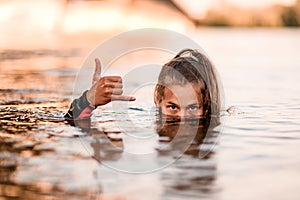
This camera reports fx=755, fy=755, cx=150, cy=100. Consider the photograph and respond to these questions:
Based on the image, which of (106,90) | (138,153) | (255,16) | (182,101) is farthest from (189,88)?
(255,16)

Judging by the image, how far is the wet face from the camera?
498cm

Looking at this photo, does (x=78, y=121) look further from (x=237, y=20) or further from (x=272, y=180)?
(x=237, y=20)

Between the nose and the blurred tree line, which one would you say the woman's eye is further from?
the blurred tree line

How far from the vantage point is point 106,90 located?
4531mm

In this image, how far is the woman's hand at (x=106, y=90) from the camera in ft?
14.7

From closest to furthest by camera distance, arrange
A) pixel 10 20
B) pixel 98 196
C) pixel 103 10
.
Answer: pixel 98 196 < pixel 10 20 < pixel 103 10

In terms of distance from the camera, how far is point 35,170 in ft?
11.0

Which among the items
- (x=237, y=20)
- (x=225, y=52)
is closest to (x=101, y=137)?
(x=225, y=52)

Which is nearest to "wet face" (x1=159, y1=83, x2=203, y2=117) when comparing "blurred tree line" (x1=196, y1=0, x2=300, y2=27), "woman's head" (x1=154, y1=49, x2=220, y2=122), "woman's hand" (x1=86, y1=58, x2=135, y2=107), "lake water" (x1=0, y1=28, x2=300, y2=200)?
"woman's head" (x1=154, y1=49, x2=220, y2=122)

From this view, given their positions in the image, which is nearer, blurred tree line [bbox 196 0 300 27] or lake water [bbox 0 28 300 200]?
lake water [bbox 0 28 300 200]

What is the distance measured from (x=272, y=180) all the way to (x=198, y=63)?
7.26 ft

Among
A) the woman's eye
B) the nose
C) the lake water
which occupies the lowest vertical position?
the lake water

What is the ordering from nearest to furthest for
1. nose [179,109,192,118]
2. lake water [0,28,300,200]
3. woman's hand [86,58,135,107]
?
1. lake water [0,28,300,200]
2. woman's hand [86,58,135,107]
3. nose [179,109,192,118]

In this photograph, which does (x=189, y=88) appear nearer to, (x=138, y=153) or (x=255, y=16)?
(x=138, y=153)
